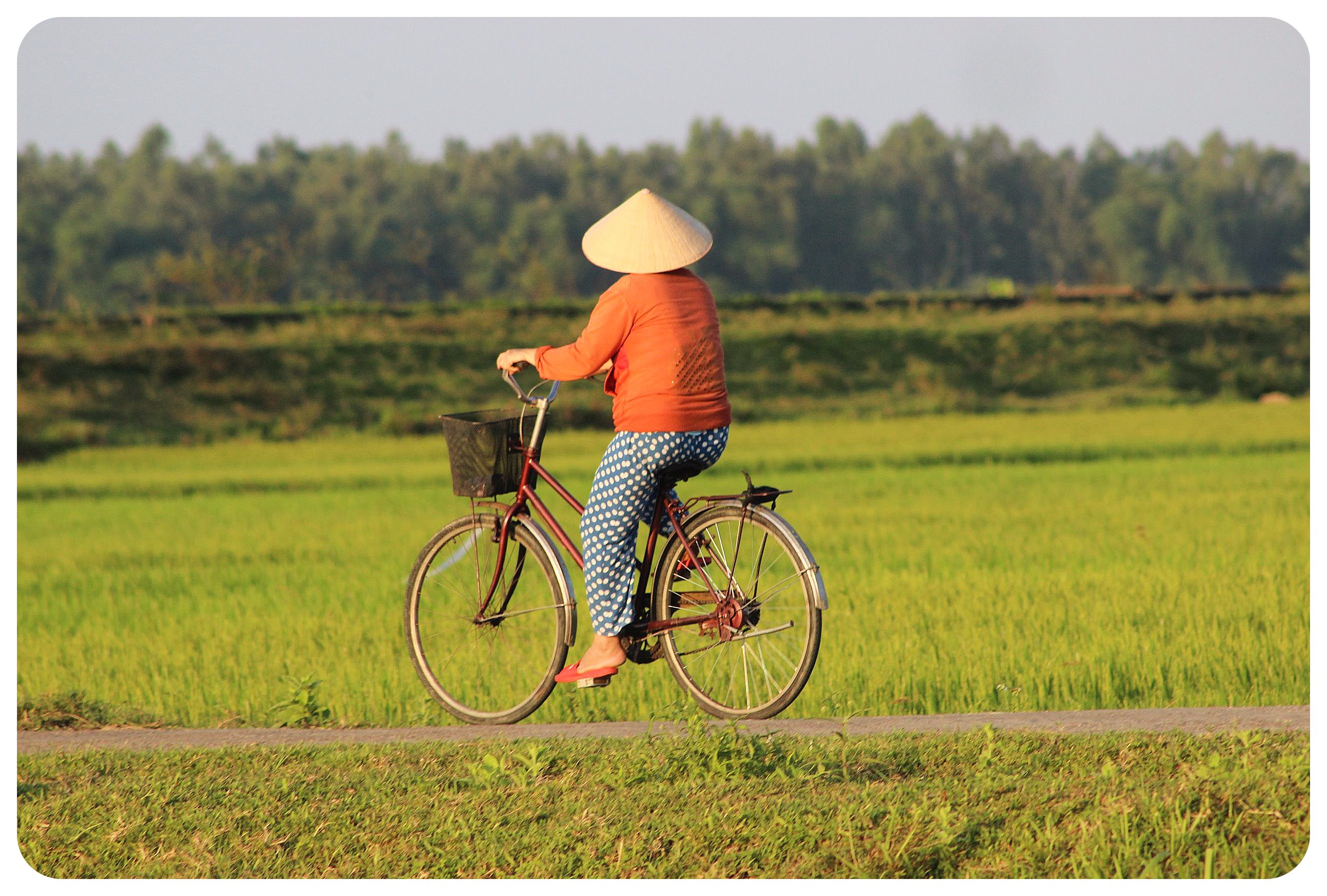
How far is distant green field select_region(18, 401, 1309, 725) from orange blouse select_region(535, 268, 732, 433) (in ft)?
4.10

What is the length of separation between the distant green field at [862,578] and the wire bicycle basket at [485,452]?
121 cm

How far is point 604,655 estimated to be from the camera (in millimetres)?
5773

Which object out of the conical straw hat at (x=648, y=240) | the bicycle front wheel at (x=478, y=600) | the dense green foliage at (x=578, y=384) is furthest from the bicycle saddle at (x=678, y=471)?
the dense green foliage at (x=578, y=384)

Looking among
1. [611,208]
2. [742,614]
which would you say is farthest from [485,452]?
[611,208]

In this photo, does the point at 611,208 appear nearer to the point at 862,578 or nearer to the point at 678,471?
the point at 862,578

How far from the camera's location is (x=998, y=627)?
8.80 metres

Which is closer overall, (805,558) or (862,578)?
(805,558)

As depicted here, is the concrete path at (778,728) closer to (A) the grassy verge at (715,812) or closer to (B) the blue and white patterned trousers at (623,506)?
(A) the grassy verge at (715,812)

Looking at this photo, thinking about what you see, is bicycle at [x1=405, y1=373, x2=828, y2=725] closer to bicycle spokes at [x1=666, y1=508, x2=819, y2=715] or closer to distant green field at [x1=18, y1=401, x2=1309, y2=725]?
bicycle spokes at [x1=666, y1=508, x2=819, y2=715]

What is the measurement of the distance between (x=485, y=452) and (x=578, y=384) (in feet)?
110

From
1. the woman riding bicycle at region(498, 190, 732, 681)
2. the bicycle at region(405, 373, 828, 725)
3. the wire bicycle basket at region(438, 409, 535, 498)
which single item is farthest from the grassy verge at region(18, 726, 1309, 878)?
the wire bicycle basket at region(438, 409, 535, 498)

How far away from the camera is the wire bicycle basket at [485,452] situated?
239 inches

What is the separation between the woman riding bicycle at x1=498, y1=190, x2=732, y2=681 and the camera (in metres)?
5.46

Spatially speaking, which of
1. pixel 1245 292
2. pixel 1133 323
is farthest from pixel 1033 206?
pixel 1133 323
